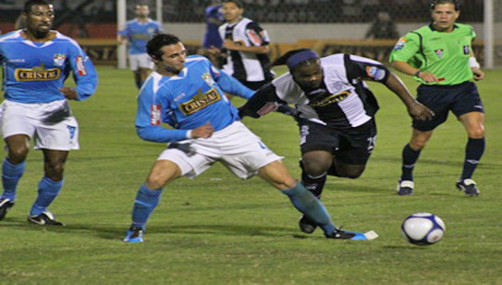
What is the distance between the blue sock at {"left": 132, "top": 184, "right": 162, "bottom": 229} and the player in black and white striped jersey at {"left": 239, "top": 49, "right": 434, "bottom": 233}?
94 centimetres

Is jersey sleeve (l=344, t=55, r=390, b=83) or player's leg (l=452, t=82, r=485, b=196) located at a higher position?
jersey sleeve (l=344, t=55, r=390, b=83)

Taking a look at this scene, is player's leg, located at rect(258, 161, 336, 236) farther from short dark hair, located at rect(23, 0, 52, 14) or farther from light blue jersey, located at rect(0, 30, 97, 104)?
short dark hair, located at rect(23, 0, 52, 14)

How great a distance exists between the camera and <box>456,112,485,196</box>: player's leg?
10297 millimetres

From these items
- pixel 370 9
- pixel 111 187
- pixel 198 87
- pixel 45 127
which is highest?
pixel 198 87

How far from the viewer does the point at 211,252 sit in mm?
7324

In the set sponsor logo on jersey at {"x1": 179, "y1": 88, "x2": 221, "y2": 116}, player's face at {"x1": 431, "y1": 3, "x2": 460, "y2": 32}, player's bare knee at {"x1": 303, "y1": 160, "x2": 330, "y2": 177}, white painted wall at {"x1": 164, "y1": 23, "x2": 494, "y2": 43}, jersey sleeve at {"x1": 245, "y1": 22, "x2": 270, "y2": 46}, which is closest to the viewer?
sponsor logo on jersey at {"x1": 179, "y1": 88, "x2": 221, "y2": 116}

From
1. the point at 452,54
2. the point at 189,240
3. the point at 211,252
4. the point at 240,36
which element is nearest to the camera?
the point at 211,252

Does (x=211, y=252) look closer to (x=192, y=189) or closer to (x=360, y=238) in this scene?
(x=360, y=238)

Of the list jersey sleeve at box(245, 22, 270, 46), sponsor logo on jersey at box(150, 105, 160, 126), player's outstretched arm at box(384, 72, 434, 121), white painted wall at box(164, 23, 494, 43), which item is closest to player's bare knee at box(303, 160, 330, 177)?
player's outstretched arm at box(384, 72, 434, 121)

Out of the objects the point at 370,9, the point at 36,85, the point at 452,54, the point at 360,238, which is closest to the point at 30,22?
the point at 36,85

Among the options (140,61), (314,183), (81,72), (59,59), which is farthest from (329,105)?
(140,61)

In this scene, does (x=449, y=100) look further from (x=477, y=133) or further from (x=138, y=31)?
(x=138, y=31)

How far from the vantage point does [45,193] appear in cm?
867

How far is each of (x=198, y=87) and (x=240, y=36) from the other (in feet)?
24.7
